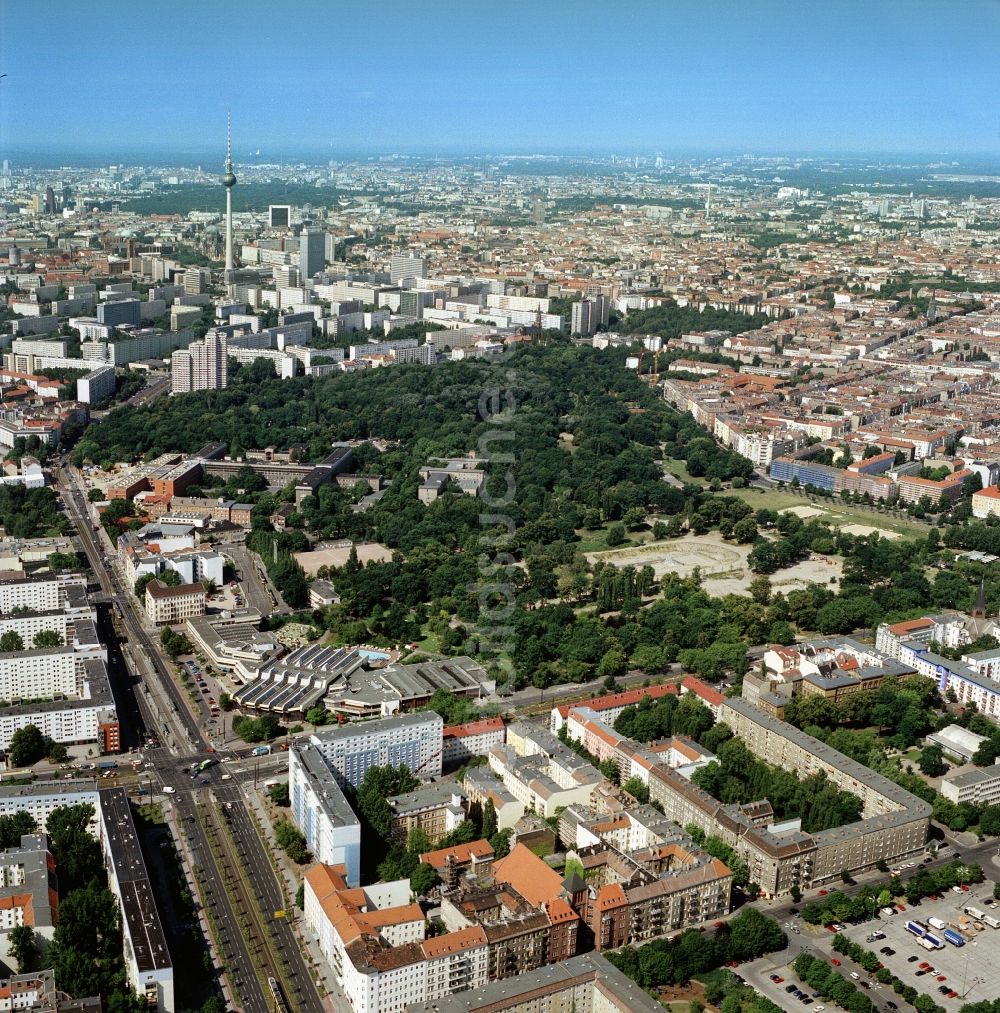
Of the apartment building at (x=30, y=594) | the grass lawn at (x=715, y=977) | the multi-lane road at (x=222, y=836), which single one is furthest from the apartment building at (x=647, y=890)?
the apartment building at (x=30, y=594)

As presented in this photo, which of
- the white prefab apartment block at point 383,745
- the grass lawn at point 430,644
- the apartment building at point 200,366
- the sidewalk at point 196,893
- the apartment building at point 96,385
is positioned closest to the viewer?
the sidewalk at point 196,893

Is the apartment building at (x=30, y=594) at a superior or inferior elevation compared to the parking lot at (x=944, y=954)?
superior

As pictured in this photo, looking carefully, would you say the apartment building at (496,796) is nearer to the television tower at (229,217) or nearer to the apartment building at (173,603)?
the apartment building at (173,603)

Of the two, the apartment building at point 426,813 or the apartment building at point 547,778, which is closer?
the apartment building at point 426,813

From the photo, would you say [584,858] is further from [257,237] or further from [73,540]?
[257,237]

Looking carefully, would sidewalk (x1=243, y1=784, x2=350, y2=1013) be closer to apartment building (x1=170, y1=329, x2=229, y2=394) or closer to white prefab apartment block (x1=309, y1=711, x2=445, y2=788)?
white prefab apartment block (x1=309, y1=711, x2=445, y2=788)

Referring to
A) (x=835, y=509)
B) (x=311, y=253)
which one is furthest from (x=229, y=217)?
(x=835, y=509)

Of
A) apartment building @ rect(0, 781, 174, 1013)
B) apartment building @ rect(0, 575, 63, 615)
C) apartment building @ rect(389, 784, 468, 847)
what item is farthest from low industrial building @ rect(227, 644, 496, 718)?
apartment building @ rect(0, 575, 63, 615)
